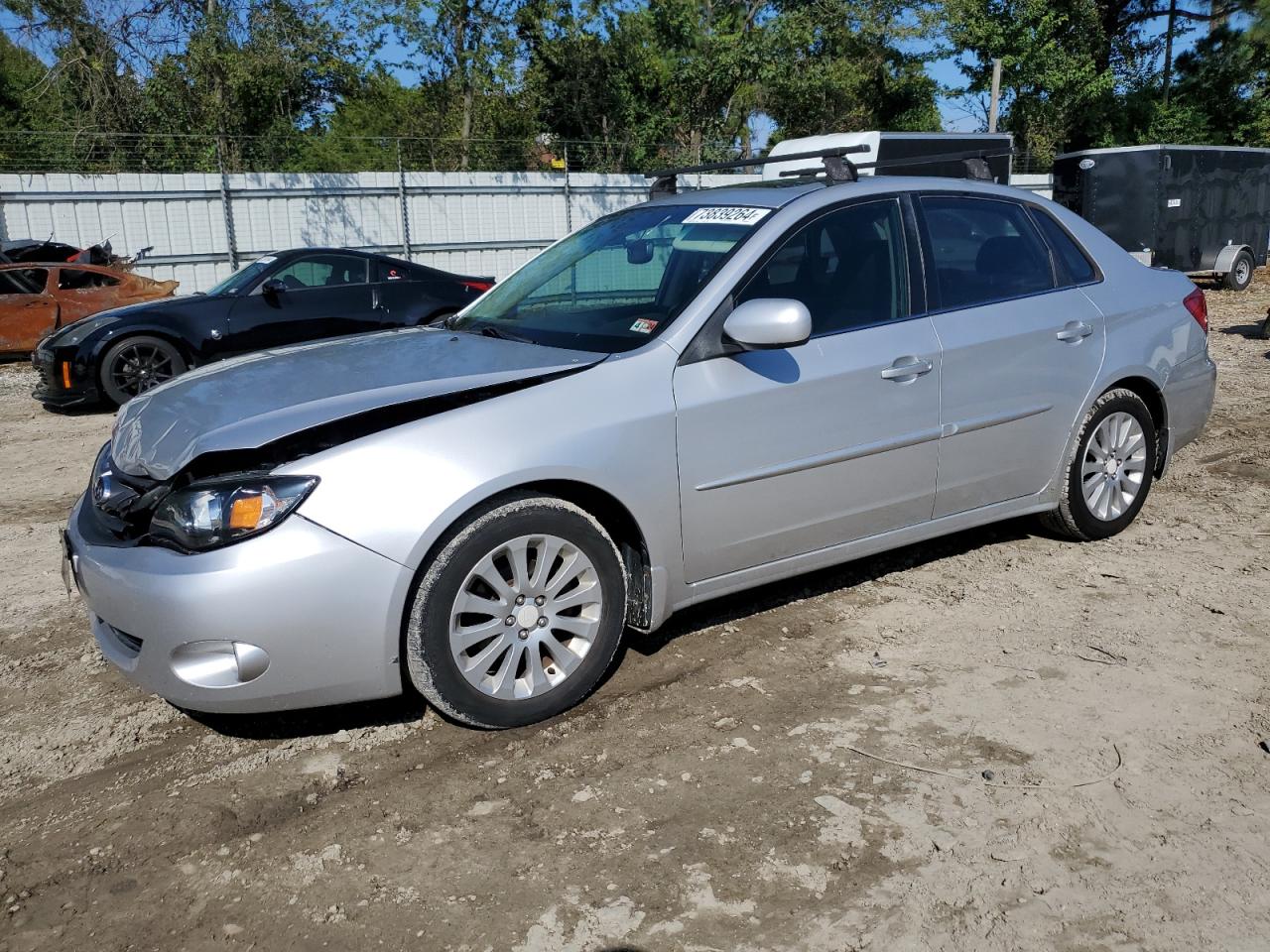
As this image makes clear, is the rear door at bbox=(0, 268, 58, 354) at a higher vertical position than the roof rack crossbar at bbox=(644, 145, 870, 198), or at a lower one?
lower

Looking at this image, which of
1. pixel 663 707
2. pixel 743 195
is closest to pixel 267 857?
pixel 663 707

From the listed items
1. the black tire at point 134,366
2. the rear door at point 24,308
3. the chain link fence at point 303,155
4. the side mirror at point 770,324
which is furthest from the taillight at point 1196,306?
the chain link fence at point 303,155

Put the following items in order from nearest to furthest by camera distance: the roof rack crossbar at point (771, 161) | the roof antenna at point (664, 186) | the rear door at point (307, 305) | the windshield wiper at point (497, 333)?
the windshield wiper at point (497, 333)
the roof rack crossbar at point (771, 161)
the roof antenna at point (664, 186)
the rear door at point (307, 305)

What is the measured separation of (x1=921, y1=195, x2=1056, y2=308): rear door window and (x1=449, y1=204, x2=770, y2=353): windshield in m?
0.83

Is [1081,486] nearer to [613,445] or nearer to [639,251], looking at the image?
[639,251]

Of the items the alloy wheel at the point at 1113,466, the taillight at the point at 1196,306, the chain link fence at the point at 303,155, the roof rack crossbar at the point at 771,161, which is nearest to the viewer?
the roof rack crossbar at the point at 771,161

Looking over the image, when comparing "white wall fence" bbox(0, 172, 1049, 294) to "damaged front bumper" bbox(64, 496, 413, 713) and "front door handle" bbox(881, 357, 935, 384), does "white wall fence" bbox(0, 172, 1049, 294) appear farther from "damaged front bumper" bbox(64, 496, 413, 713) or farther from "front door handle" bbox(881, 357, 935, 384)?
"damaged front bumper" bbox(64, 496, 413, 713)

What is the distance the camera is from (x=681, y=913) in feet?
8.54

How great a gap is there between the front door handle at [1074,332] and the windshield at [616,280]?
4.97ft

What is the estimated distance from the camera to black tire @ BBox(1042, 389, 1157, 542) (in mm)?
4945

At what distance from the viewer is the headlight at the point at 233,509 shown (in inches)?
121

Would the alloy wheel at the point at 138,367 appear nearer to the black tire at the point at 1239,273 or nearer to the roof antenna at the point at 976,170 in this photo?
the roof antenna at the point at 976,170

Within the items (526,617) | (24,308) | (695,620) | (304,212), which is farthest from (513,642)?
(304,212)

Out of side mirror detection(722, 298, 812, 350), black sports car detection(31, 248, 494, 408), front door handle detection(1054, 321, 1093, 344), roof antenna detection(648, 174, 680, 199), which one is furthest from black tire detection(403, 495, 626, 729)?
black sports car detection(31, 248, 494, 408)
